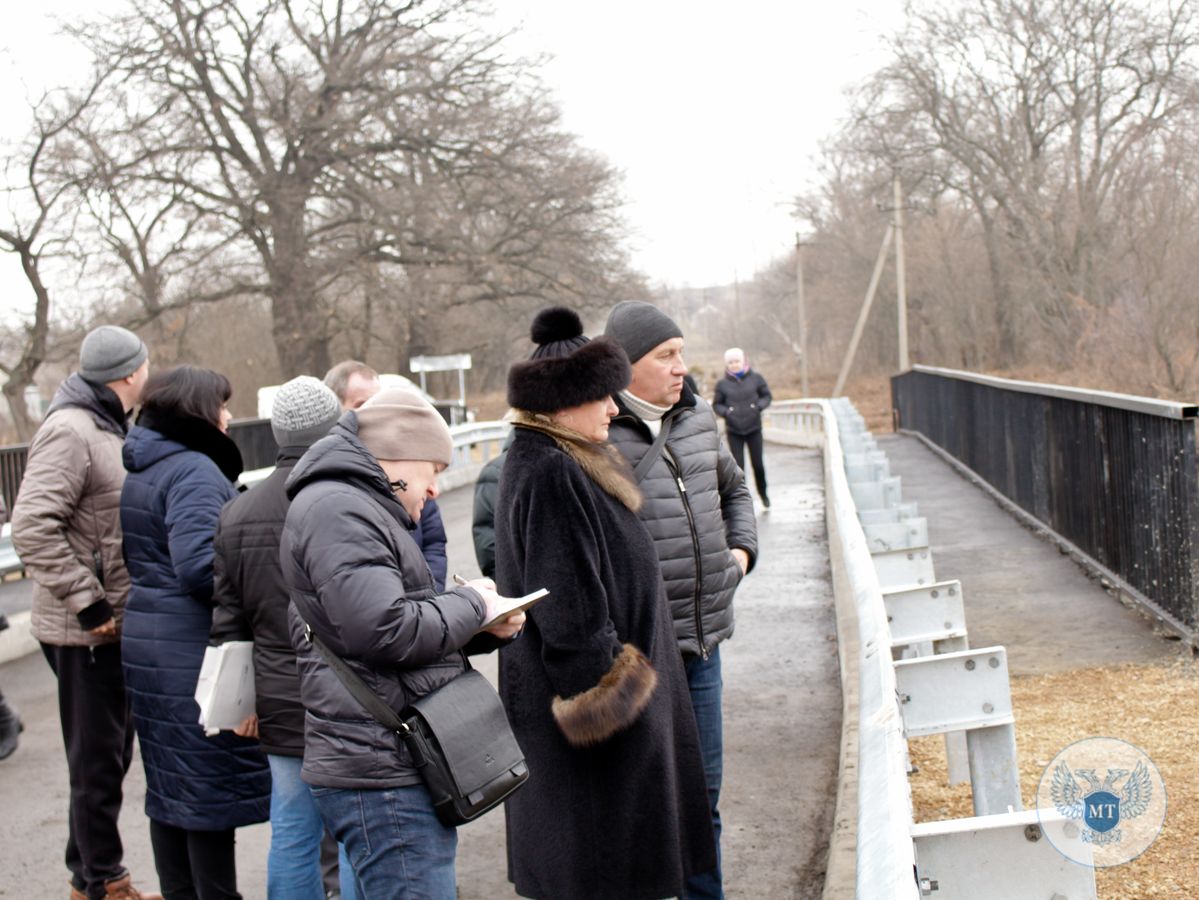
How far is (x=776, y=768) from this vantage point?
20.6ft

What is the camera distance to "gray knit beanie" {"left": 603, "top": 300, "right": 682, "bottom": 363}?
175 inches

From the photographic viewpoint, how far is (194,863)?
439 cm

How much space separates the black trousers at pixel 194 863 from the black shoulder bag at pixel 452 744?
1.53 m

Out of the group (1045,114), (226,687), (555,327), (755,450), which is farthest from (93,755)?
(1045,114)

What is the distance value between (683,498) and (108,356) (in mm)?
2271

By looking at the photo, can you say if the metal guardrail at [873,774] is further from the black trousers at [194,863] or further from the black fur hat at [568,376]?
the black trousers at [194,863]

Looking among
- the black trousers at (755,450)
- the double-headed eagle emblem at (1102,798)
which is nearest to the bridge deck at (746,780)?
the double-headed eagle emblem at (1102,798)

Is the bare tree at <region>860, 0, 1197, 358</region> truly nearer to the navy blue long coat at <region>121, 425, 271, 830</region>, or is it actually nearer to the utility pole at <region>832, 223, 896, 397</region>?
the utility pole at <region>832, 223, 896, 397</region>

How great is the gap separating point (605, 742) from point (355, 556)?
96 cm

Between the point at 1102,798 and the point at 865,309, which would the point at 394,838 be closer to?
the point at 1102,798

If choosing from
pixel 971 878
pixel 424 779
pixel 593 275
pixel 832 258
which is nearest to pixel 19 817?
pixel 424 779

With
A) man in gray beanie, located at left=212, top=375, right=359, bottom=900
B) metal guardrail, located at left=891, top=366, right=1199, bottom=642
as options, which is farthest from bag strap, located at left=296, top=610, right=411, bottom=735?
metal guardrail, located at left=891, top=366, right=1199, bottom=642

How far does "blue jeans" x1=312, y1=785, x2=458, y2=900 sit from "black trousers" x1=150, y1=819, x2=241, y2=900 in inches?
53.9

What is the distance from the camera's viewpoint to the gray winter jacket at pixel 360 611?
3053mm
